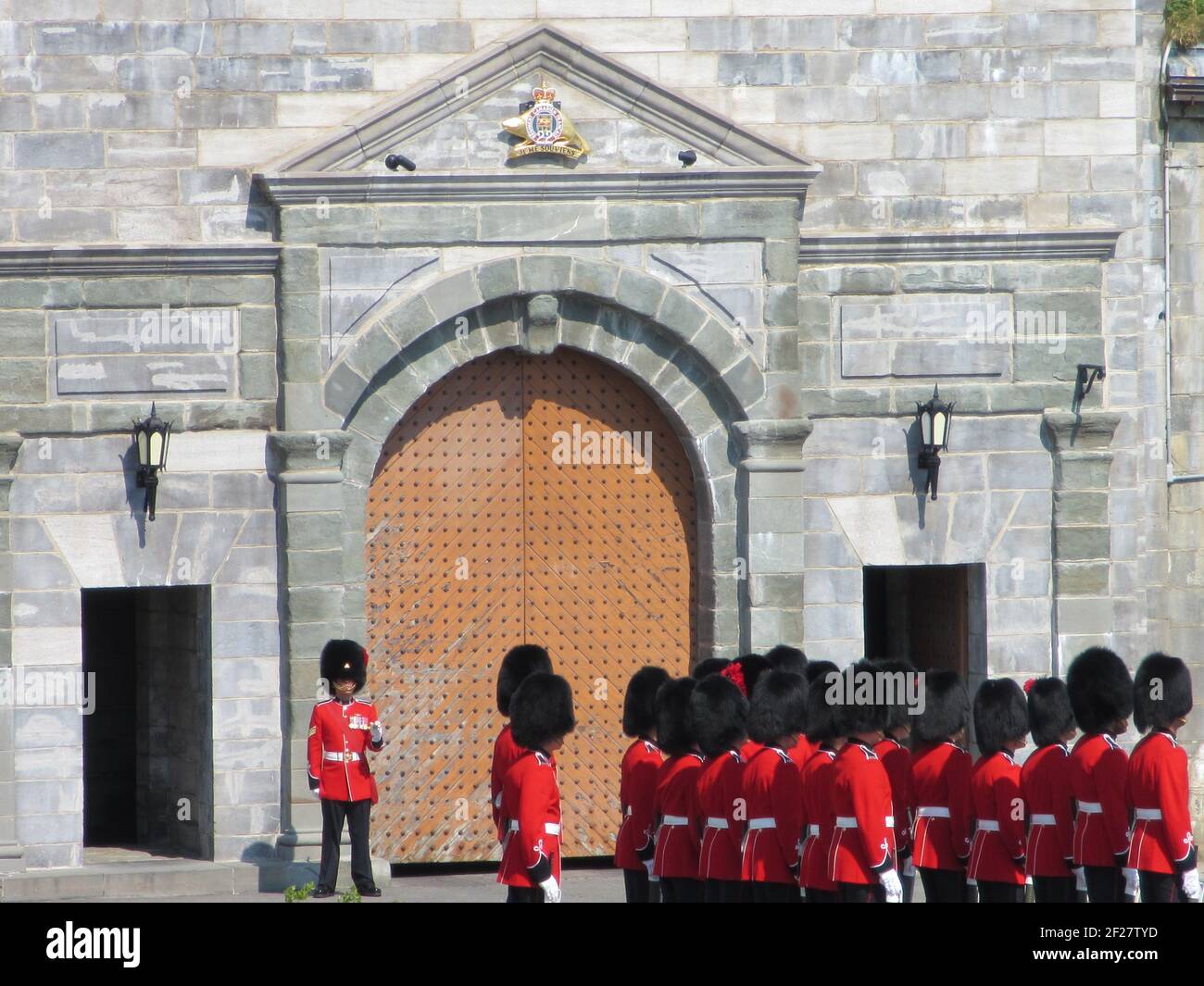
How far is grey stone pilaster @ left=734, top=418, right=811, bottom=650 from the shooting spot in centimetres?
1282

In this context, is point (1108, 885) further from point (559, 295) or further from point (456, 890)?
point (559, 295)

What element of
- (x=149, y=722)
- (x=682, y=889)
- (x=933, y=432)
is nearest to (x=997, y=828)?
(x=682, y=889)

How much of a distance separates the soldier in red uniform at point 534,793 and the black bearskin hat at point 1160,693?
2760 mm

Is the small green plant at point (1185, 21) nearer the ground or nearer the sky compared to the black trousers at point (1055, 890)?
nearer the sky

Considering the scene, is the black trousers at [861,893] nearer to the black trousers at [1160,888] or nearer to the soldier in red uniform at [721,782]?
the soldier in red uniform at [721,782]

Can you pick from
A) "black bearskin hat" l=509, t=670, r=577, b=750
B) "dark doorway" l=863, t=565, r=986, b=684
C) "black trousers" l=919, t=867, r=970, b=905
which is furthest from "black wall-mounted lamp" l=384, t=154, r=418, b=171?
"black trousers" l=919, t=867, r=970, b=905

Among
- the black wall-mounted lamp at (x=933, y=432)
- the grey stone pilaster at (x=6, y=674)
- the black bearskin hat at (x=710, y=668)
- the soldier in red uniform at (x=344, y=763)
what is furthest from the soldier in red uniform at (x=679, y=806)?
the grey stone pilaster at (x=6, y=674)

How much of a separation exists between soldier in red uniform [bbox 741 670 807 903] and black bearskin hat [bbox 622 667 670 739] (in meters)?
0.96

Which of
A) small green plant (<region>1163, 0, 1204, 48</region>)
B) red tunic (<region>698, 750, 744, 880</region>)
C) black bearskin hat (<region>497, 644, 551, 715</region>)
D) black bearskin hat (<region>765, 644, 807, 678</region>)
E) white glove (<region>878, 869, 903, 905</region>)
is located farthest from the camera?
small green plant (<region>1163, 0, 1204, 48</region>)

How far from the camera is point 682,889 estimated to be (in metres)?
10.3

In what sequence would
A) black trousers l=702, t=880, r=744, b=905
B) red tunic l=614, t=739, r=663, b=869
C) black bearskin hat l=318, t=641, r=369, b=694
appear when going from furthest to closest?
black bearskin hat l=318, t=641, r=369, b=694 < red tunic l=614, t=739, r=663, b=869 < black trousers l=702, t=880, r=744, b=905

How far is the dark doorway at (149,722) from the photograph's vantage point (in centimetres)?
1295

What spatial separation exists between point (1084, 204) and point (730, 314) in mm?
2400

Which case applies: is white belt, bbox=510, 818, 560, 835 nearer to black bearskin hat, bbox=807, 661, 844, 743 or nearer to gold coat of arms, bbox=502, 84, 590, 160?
black bearskin hat, bbox=807, 661, 844, 743
